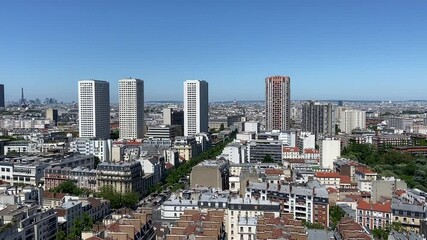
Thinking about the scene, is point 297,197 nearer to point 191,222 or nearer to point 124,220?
point 191,222

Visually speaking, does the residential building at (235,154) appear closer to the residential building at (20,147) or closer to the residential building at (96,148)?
the residential building at (96,148)

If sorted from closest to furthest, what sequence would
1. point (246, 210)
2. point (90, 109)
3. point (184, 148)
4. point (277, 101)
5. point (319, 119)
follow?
1. point (246, 210)
2. point (184, 148)
3. point (90, 109)
4. point (319, 119)
5. point (277, 101)

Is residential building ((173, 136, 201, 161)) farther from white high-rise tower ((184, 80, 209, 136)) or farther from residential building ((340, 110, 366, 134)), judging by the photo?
residential building ((340, 110, 366, 134))

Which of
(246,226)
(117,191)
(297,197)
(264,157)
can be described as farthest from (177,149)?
(246,226)

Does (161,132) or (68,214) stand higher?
(161,132)

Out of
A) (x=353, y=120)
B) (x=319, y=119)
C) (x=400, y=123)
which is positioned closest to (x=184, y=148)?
(x=319, y=119)

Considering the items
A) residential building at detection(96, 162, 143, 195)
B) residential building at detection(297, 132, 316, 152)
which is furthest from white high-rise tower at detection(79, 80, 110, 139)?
residential building at detection(96, 162, 143, 195)

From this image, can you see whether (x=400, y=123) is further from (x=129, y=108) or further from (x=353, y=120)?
(x=129, y=108)

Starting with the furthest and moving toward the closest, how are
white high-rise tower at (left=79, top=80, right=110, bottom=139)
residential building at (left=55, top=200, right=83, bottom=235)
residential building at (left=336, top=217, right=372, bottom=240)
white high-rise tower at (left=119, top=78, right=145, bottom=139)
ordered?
white high-rise tower at (left=119, top=78, right=145, bottom=139), white high-rise tower at (left=79, top=80, right=110, bottom=139), residential building at (left=55, top=200, right=83, bottom=235), residential building at (left=336, top=217, right=372, bottom=240)
